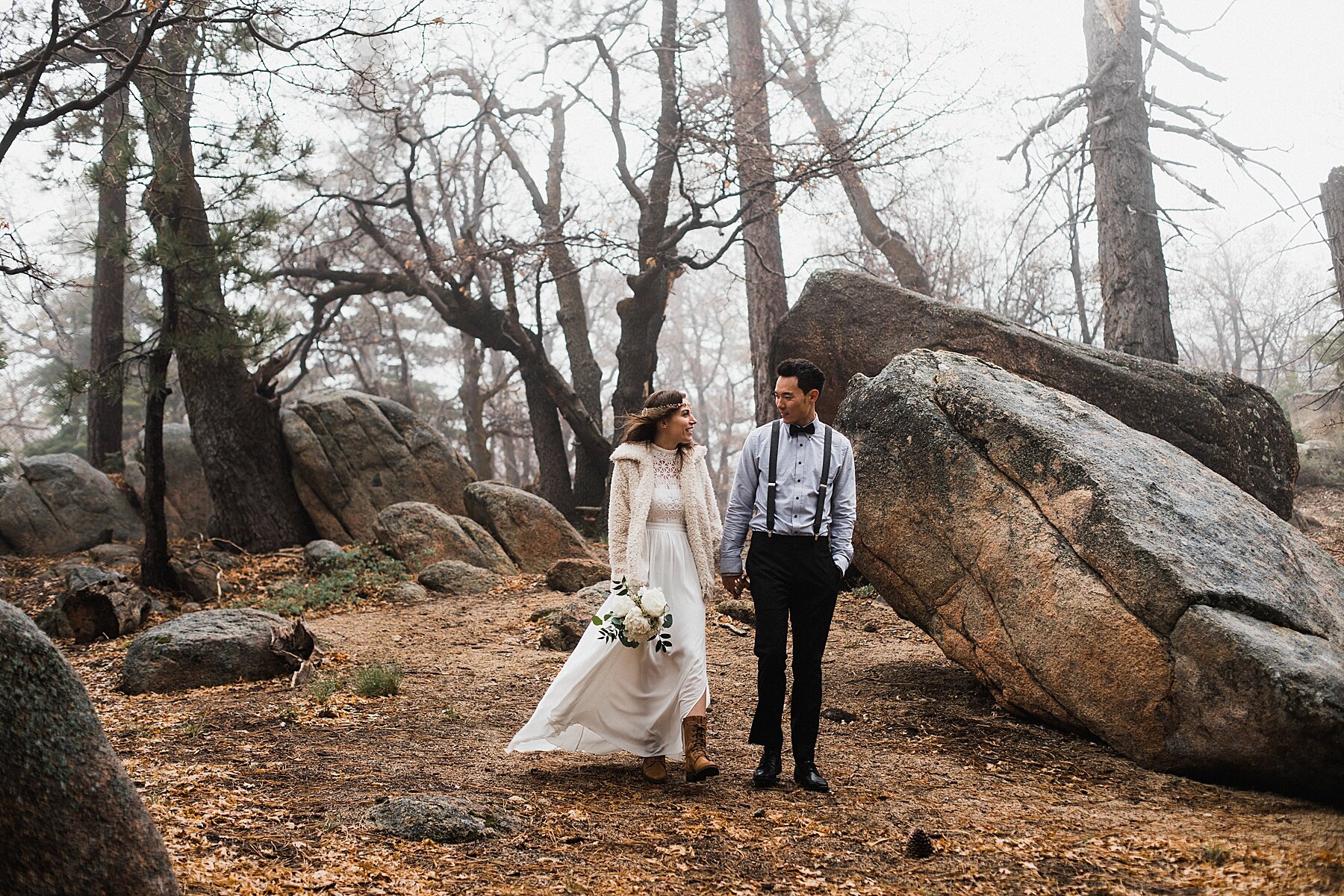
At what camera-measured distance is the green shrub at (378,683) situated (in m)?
6.82

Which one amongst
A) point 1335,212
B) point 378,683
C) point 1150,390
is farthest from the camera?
point 1335,212

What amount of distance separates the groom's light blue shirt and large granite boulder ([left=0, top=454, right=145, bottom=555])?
41.0ft

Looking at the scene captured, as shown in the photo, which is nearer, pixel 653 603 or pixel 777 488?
pixel 653 603

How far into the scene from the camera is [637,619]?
4.84 meters

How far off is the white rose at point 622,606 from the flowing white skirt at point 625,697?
0.05 m

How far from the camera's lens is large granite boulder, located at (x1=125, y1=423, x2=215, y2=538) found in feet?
51.2

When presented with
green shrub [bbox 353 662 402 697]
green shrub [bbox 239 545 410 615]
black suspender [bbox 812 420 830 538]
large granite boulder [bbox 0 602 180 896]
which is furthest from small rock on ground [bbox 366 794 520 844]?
green shrub [bbox 239 545 410 615]

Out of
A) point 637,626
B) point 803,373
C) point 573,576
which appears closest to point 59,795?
point 637,626

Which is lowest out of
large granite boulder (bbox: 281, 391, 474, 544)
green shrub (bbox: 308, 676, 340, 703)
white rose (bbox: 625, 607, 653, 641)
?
green shrub (bbox: 308, 676, 340, 703)

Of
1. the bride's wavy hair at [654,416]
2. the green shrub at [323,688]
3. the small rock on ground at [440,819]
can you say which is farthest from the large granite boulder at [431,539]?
the small rock on ground at [440,819]

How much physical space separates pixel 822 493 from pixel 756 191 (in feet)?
34.6

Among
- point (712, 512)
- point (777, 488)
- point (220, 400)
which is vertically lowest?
point (712, 512)

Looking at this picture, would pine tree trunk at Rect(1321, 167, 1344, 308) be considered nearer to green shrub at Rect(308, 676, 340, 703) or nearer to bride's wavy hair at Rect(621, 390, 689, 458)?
bride's wavy hair at Rect(621, 390, 689, 458)

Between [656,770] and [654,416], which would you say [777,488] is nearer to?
[654,416]
